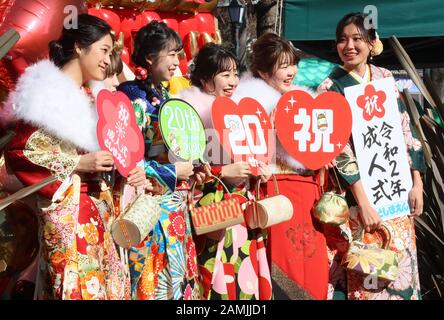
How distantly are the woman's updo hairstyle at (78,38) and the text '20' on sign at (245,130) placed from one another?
83 cm

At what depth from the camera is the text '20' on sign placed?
445cm

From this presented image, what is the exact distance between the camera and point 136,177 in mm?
3963

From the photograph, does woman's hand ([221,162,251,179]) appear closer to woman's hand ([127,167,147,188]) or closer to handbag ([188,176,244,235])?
handbag ([188,176,244,235])

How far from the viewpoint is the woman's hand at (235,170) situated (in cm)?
442

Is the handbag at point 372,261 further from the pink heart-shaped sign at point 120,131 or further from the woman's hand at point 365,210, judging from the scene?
the pink heart-shaped sign at point 120,131

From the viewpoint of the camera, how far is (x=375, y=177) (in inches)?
192

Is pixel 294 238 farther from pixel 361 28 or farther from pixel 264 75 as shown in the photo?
pixel 361 28

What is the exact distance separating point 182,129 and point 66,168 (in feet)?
2.67

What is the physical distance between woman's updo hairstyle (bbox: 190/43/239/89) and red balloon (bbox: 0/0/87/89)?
75cm

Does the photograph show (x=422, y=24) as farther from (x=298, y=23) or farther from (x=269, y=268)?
(x=269, y=268)

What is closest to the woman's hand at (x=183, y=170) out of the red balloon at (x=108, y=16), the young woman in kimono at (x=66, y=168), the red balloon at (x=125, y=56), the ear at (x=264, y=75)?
the young woman in kimono at (x=66, y=168)

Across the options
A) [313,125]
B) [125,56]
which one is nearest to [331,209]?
[313,125]

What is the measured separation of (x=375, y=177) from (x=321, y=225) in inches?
17.4

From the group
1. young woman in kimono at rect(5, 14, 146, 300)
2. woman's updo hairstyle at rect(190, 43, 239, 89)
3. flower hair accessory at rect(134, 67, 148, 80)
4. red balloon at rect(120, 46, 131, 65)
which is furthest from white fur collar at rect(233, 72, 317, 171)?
red balloon at rect(120, 46, 131, 65)
